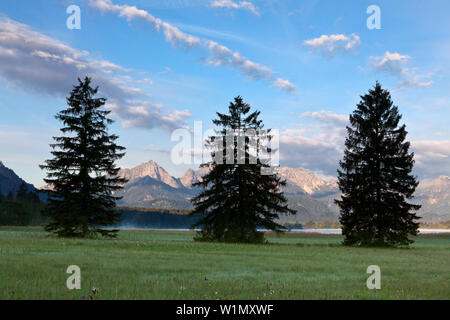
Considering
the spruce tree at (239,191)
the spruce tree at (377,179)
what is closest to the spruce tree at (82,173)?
the spruce tree at (239,191)

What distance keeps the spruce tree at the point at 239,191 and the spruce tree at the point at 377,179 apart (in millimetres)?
7709

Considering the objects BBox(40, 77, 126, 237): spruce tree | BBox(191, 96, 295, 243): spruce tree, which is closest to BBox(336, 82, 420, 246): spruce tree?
BBox(191, 96, 295, 243): spruce tree

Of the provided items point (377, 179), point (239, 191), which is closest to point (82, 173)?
point (239, 191)

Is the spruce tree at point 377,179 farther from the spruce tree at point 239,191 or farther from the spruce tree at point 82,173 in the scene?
the spruce tree at point 82,173

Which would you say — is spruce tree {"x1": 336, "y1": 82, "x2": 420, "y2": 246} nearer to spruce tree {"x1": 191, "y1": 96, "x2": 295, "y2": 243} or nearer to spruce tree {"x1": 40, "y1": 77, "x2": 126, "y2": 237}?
spruce tree {"x1": 191, "y1": 96, "x2": 295, "y2": 243}

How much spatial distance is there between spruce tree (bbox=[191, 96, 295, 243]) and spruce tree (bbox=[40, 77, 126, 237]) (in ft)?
34.2

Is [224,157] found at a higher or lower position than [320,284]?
higher

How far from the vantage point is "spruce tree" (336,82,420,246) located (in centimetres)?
4434

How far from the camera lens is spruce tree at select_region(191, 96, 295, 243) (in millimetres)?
44734

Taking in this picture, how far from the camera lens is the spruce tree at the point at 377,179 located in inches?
1746
